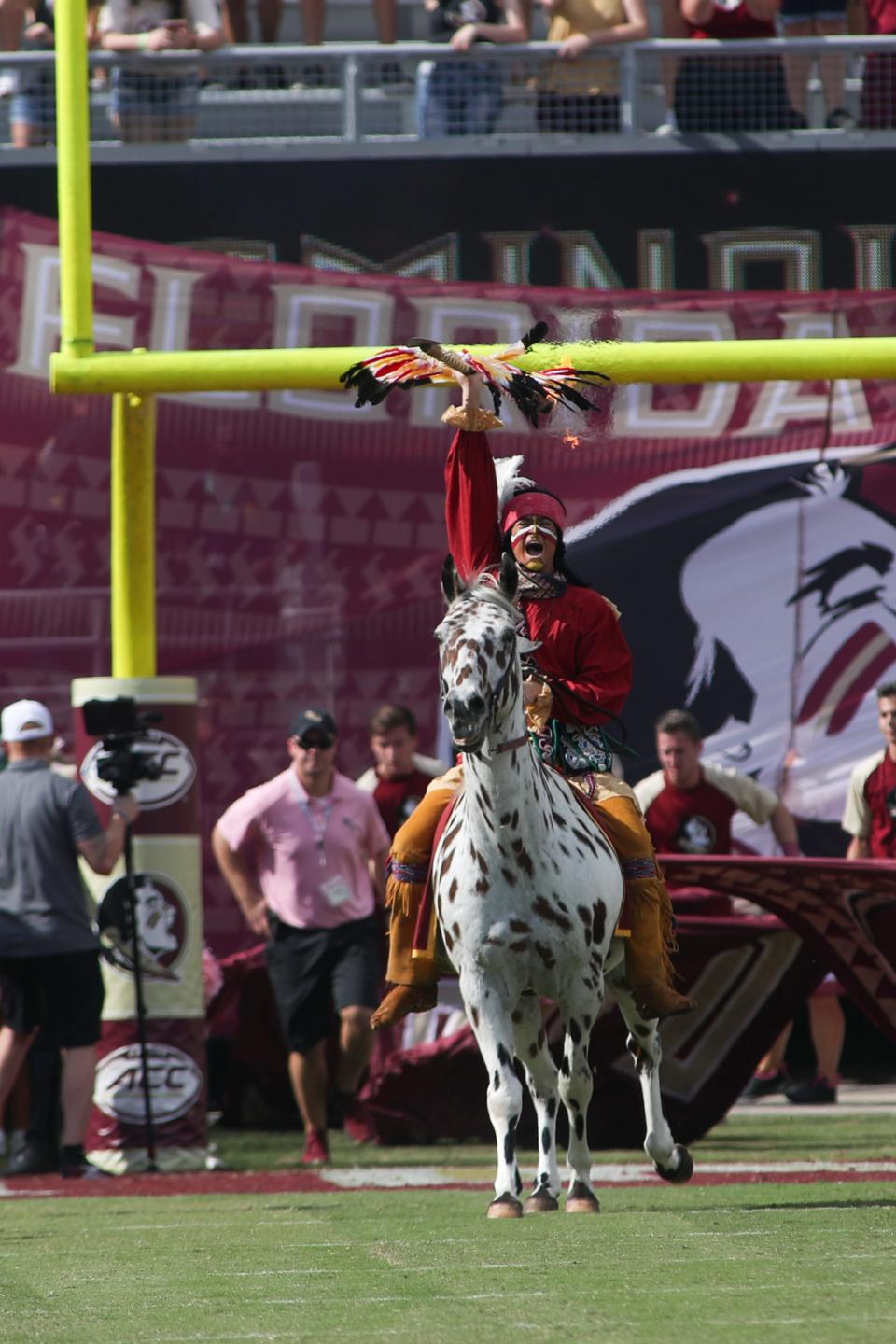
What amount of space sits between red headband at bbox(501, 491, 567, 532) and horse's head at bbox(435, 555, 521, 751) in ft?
1.85

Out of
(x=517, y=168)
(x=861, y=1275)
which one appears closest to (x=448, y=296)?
(x=517, y=168)

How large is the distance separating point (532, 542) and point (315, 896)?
3.53 meters

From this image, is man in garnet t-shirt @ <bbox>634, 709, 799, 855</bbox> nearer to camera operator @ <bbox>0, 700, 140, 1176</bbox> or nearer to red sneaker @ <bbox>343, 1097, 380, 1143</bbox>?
red sneaker @ <bbox>343, 1097, 380, 1143</bbox>

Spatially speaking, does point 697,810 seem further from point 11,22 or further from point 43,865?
point 11,22

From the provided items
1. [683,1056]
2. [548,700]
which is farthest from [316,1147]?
[548,700]

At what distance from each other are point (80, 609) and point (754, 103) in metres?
5.31

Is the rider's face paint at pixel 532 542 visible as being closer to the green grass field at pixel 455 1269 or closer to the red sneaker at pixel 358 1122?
the green grass field at pixel 455 1269

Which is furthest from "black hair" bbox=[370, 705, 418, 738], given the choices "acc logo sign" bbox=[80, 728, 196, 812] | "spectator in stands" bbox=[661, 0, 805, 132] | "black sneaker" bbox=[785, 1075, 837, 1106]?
"spectator in stands" bbox=[661, 0, 805, 132]

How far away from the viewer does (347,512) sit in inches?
493

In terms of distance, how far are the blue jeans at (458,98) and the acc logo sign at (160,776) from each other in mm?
5079

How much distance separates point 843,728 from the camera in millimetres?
12070

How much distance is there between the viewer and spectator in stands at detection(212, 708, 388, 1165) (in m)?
10.7

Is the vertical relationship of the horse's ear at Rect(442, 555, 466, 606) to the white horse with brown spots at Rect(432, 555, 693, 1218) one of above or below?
above

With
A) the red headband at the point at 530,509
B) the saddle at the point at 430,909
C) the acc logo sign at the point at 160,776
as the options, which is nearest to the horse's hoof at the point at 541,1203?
the saddle at the point at 430,909
